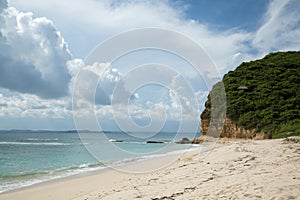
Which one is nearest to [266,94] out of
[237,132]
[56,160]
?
[237,132]

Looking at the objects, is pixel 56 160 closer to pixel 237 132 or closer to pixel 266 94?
pixel 237 132

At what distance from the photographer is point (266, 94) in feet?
124

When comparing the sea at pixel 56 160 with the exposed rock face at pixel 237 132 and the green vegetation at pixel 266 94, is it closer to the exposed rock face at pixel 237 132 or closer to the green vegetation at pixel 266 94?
the exposed rock face at pixel 237 132

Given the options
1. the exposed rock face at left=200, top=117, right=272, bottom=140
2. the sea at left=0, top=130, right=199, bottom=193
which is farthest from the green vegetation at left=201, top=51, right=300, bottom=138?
the sea at left=0, top=130, right=199, bottom=193

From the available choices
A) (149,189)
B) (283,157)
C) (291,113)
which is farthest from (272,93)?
(149,189)

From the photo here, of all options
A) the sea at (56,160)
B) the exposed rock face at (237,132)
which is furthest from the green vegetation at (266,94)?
the sea at (56,160)

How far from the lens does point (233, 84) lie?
44469 mm

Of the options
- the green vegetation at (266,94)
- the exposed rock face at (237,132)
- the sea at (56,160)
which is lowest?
the sea at (56,160)

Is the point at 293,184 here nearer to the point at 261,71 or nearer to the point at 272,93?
the point at 272,93

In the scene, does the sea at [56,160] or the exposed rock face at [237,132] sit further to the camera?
the exposed rock face at [237,132]

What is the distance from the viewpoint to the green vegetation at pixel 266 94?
3262 centimetres

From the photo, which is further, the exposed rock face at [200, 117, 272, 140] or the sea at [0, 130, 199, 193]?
the exposed rock face at [200, 117, 272, 140]

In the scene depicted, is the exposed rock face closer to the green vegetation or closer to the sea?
the green vegetation

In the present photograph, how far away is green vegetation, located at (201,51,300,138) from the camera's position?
107 feet
